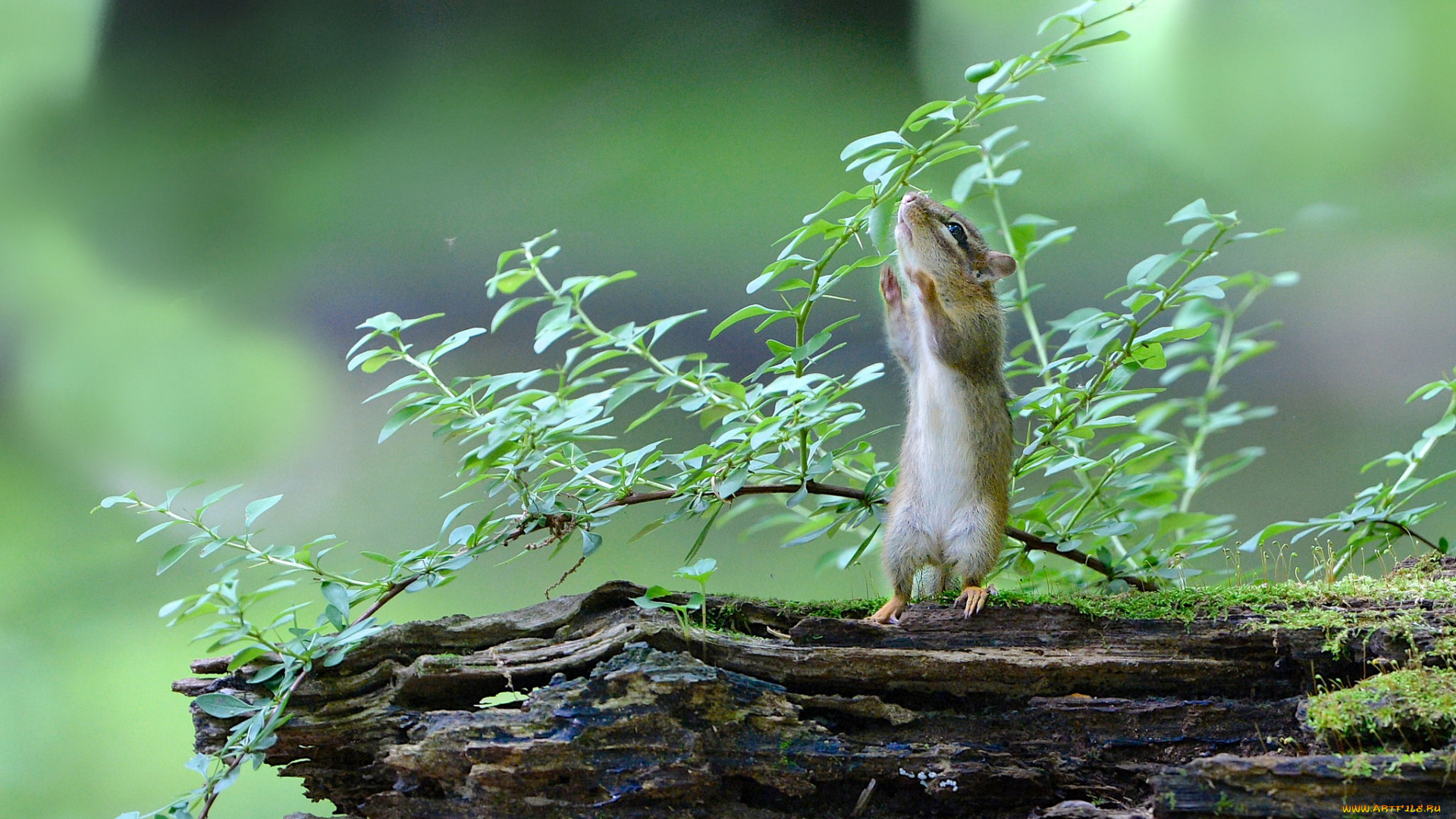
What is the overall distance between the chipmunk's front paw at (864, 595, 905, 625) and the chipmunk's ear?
1025mm

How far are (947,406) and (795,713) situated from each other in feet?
3.24

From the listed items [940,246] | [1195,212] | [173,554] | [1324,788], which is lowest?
[1324,788]

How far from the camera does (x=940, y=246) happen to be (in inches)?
103

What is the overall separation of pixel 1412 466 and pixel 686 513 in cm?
197

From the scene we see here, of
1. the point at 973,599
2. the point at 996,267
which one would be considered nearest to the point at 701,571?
the point at 973,599

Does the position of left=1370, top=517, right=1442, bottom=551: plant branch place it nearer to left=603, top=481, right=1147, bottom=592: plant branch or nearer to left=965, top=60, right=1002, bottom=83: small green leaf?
left=603, top=481, right=1147, bottom=592: plant branch

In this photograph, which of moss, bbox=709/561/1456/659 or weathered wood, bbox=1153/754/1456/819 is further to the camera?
moss, bbox=709/561/1456/659

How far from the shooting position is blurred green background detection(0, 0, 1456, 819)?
326 centimetres

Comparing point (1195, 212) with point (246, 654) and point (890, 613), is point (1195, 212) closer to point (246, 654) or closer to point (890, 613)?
point (890, 613)

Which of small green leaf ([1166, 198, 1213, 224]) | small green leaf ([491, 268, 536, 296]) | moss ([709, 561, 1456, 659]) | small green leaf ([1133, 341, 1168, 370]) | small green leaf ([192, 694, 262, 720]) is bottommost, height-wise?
moss ([709, 561, 1456, 659])

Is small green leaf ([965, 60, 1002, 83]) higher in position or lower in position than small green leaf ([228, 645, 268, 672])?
higher

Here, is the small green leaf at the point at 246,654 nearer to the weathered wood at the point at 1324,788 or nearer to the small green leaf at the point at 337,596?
the small green leaf at the point at 337,596

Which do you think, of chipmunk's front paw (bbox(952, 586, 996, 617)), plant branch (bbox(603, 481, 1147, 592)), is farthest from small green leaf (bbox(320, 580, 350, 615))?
chipmunk's front paw (bbox(952, 586, 996, 617))

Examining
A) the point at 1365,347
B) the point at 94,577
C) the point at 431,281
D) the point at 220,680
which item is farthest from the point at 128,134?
the point at 1365,347
